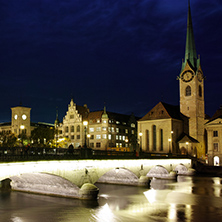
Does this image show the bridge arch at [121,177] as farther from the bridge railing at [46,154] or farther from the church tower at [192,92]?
the church tower at [192,92]

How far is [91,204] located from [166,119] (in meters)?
55.0

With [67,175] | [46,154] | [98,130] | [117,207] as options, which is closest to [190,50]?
[98,130]

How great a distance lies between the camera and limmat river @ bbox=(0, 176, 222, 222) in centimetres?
2631

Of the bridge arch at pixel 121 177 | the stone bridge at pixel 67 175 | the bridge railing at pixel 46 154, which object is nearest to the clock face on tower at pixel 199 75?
the stone bridge at pixel 67 175

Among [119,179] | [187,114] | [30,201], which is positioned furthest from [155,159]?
[187,114]

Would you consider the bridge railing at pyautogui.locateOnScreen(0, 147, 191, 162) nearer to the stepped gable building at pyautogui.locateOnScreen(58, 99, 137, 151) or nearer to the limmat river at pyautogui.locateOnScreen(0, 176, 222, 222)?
the limmat river at pyautogui.locateOnScreen(0, 176, 222, 222)

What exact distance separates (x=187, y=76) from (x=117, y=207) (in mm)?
69068

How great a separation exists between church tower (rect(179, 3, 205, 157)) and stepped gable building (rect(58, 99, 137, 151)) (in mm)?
19177

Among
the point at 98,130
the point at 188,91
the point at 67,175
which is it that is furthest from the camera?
the point at 98,130

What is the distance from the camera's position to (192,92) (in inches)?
3583

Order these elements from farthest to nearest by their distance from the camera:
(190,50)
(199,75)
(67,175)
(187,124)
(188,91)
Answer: (190,50) → (199,75) → (188,91) → (187,124) → (67,175)

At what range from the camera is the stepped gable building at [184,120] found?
8281 cm

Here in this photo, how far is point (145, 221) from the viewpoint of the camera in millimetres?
25219

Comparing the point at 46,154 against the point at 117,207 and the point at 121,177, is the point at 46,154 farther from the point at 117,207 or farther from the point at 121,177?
the point at 121,177
